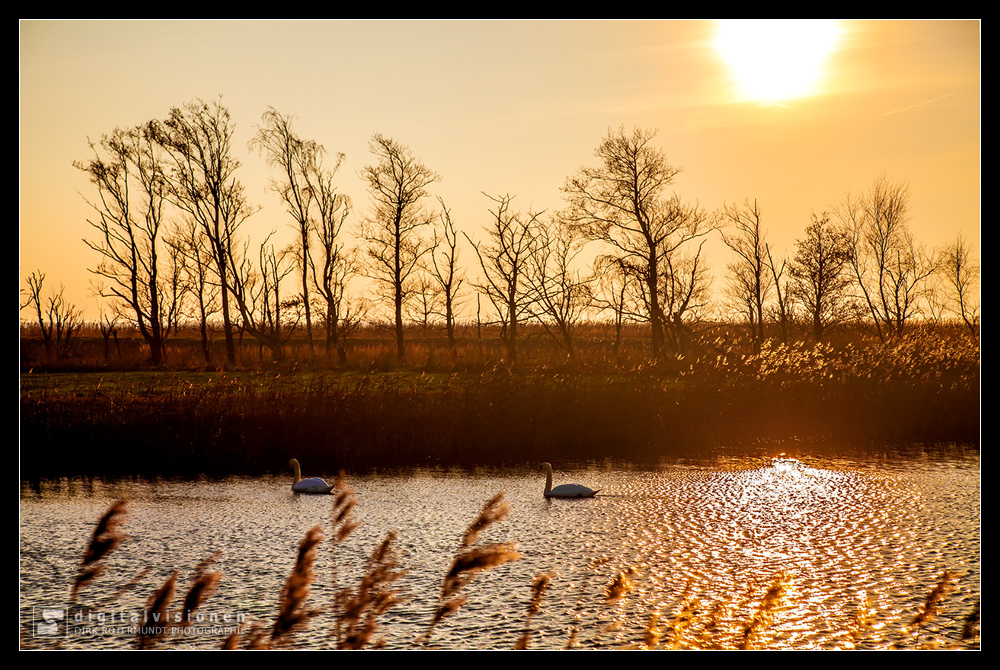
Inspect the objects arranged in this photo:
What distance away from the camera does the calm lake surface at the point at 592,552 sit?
916 cm

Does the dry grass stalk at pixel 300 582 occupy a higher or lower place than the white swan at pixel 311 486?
higher

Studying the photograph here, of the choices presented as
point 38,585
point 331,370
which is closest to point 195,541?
point 38,585

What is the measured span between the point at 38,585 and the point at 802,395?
19.2 m

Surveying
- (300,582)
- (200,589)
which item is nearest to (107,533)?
(200,589)

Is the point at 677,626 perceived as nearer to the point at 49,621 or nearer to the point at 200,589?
the point at 200,589

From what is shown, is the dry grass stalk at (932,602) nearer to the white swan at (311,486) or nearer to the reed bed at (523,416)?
the reed bed at (523,416)

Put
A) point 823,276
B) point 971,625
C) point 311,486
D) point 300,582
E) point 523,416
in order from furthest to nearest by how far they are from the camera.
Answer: point 823,276 < point 523,416 < point 311,486 < point 971,625 < point 300,582

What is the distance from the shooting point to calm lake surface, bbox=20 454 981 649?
9164 mm

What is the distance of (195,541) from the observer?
505 inches

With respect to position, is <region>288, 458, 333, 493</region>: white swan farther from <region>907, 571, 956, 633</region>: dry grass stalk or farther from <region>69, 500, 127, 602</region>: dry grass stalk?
<region>69, 500, 127, 602</region>: dry grass stalk

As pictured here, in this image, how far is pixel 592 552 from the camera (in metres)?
12.3

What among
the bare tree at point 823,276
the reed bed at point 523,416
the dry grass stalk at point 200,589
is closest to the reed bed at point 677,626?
the dry grass stalk at point 200,589

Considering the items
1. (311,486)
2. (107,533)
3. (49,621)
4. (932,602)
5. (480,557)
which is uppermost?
(107,533)
